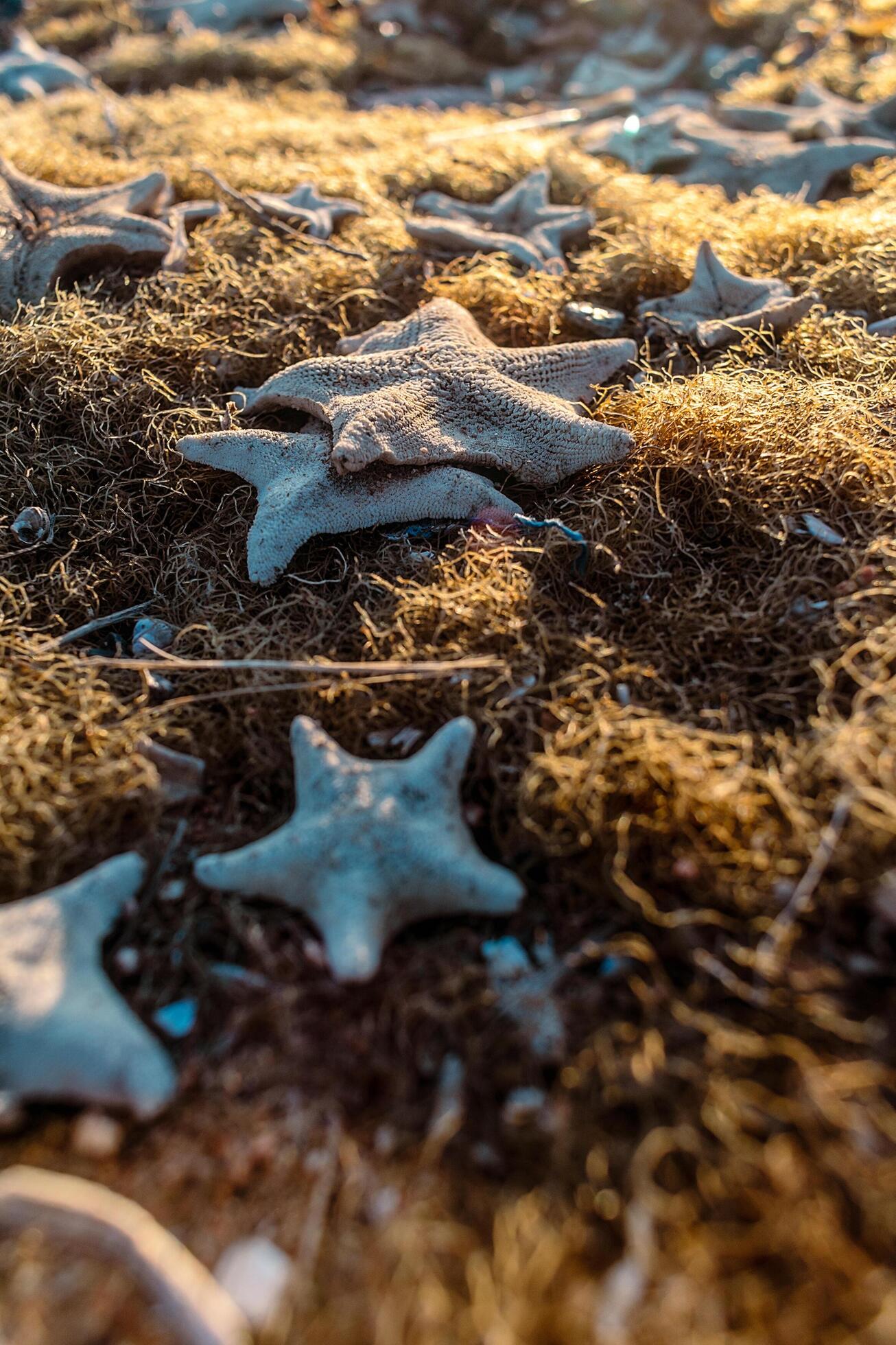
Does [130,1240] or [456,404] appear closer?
[130,1240]

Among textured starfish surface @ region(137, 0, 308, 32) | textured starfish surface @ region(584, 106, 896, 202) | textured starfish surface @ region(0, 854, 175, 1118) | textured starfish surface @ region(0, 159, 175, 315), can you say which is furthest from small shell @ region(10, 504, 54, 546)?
textured starfish surface @ region(137, 0, 308, 32)

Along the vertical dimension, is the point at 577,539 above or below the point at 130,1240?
above

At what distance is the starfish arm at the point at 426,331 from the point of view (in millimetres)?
3148

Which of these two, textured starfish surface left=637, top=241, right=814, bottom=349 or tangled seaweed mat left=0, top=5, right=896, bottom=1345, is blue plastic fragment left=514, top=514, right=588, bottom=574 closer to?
tangled seaweed mat left=0, top=5, right=896, bottom=1345

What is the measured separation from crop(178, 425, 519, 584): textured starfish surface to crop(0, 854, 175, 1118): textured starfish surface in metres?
1.23

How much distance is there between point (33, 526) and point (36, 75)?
6.60m

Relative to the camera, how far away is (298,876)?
207 centimetres

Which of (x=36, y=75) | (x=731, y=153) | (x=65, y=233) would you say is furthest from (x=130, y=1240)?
(x=36, y=75)

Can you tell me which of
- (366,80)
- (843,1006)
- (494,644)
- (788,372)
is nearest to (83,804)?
(494,644)

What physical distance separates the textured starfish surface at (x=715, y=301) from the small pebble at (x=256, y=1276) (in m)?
3.44

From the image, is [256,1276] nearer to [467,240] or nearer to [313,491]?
[313,491]

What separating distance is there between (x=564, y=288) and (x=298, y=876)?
301 centimetres

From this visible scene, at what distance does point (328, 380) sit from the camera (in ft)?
9.80

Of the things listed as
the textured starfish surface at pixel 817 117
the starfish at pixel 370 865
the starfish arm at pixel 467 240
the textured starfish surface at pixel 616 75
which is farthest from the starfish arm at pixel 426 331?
the textured starfish surface at pixel 616 75
